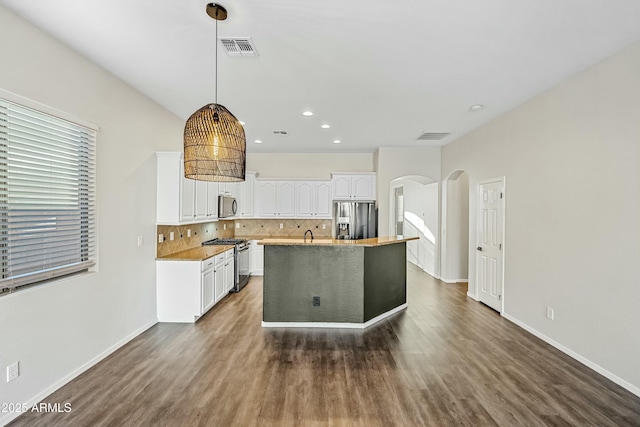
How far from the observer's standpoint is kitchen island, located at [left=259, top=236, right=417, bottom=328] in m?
3.92

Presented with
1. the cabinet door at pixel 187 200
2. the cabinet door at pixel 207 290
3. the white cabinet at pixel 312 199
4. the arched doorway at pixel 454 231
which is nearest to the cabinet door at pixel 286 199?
the white cabinet at pixel 312 199

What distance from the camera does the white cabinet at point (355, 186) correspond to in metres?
6.78

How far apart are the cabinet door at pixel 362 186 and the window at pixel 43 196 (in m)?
4.92

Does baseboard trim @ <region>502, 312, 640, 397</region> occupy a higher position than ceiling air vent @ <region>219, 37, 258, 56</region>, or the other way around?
ceiling air vent @ <region>219, 37, 258, 56</region>

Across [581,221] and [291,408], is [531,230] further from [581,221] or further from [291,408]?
[291,408]

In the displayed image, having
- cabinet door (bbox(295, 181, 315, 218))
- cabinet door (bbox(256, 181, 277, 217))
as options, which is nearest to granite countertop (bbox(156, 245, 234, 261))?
cabinet door (bbox(256, 181, 277, 217))

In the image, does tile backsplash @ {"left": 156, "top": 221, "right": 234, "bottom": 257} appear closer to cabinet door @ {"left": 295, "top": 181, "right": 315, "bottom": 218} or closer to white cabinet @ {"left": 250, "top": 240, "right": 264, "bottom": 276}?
white cabinet @ {"left": 250, "top": 240, "right": 264, "bottom": 276}

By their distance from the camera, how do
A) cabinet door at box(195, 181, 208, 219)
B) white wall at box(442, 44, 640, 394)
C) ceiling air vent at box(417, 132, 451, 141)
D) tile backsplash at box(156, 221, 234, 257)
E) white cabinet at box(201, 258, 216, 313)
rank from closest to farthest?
1. white wall at box(442, 44, 640, 394)
2. white cabinet at box(201, 258, 216, 313)
3. tile backsplash at box(156, 221, 234, 257)
4. cabinet door at box(195, 181, 208, 219)
5. ceiling air vent at box(417, 132, 451, 141)

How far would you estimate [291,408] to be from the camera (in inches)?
89.8

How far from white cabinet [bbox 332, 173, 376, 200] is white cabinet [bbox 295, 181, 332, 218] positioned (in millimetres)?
279

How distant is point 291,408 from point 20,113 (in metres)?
3.03

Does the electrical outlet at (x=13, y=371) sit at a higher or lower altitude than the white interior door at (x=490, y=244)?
lower

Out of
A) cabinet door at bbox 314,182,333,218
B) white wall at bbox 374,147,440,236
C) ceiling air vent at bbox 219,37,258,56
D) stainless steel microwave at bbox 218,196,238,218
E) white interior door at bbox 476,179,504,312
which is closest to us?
ceiling air vent at bbox 219,37,258,56

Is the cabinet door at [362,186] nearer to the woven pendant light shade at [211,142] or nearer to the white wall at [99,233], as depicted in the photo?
the white wall at [99,233]
